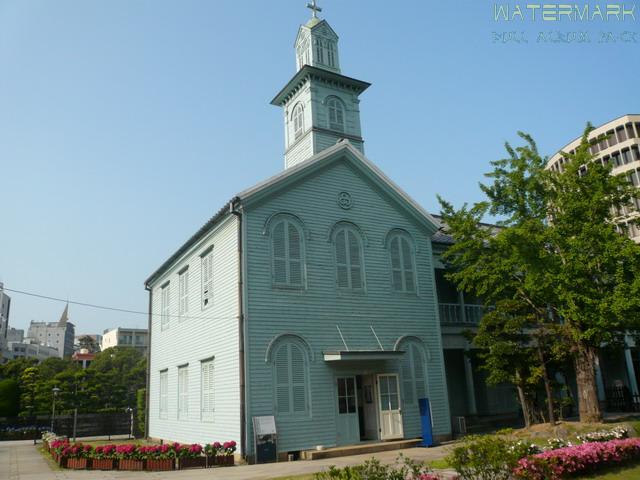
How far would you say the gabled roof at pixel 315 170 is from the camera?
1842cm

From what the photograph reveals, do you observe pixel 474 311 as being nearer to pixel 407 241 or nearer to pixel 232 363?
pixel 407 241

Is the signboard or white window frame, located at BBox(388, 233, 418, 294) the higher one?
white window frame, located at BBox(388, 233, 418, 294)

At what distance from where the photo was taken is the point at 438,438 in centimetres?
1964

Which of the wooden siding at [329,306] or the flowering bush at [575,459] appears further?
the wooden siding at [329,306]

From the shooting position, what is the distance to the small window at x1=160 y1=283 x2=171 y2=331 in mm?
25797

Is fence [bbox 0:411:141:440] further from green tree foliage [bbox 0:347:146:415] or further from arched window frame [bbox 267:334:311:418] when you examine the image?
arched window frame [bbox 267:334:311:418]

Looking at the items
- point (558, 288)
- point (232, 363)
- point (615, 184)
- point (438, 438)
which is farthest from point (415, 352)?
point (615, 184)

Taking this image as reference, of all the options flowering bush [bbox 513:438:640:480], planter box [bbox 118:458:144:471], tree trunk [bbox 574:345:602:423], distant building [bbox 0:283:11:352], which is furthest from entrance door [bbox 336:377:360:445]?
distant building [bbox 0:283:11:352]

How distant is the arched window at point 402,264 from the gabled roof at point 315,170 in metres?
1.29

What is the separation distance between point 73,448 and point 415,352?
12.3 metres

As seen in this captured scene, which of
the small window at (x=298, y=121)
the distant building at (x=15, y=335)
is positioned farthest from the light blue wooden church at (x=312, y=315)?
the distant building at (x=15, y=335)

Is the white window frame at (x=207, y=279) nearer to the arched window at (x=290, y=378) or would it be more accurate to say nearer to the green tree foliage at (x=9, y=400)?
the arched window at (x=290, y=378)

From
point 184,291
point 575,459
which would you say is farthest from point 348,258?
point 575,459

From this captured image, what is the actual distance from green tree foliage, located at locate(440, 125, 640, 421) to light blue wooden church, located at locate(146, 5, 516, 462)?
232 centimetres
